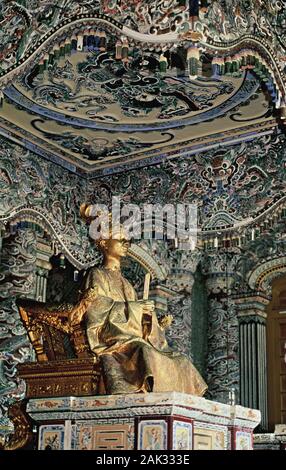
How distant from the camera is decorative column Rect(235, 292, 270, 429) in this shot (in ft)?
33.6

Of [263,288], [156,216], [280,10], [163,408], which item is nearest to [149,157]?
A: [156,216]

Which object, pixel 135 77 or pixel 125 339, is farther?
pixel 135 77

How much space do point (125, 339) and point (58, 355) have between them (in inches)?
22.2

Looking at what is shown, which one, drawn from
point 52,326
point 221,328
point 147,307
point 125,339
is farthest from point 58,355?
point 221,328

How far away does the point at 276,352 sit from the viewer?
10.6 meters

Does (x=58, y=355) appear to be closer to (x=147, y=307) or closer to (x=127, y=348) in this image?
(x=127, y=348)

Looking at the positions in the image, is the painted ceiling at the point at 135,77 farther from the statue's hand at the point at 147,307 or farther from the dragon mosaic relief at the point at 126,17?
the statue's hand at the point at 147,307

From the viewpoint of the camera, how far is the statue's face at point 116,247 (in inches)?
294

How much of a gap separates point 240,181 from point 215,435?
3.05 m

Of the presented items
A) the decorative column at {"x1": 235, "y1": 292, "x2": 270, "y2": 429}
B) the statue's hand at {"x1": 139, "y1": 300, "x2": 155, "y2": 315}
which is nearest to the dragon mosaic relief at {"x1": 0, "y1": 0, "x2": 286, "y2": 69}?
the statue's hand at {"x1": 139, "y1": 300, "x2": 155, "y2": 315}

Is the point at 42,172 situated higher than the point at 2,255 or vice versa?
the point at 42,172

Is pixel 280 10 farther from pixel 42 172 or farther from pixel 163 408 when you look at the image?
pixel 42 172

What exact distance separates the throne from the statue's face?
715mm

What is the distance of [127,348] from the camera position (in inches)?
267
